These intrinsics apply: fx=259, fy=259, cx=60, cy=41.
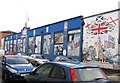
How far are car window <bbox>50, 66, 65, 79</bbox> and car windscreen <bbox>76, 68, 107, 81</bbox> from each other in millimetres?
526

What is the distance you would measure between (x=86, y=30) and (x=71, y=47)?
15.9 ft

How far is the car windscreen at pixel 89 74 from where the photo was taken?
794 centimetres

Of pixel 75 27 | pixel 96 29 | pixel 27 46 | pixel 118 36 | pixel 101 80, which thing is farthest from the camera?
pixel 27 46

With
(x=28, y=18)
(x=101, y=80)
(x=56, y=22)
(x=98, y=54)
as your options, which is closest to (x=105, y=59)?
(x=98, y=54)

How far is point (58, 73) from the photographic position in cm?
837

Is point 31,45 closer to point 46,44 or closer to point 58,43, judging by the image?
point 46,44

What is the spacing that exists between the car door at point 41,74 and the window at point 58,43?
30517mm

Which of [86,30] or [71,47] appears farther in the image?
[71,47]

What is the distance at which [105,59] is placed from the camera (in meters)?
28.2

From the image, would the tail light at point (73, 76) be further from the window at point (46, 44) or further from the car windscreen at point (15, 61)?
the window at point (46, 44)

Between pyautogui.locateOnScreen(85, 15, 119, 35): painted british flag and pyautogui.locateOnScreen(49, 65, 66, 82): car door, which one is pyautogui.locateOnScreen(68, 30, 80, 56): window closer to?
pyautogui.locateOnScreen(85, 15, 119, 35): painted british flag

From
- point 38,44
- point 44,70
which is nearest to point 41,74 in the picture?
point 44,70

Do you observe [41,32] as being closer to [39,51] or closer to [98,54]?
[39,51]

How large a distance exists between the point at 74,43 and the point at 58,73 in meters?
27.6
